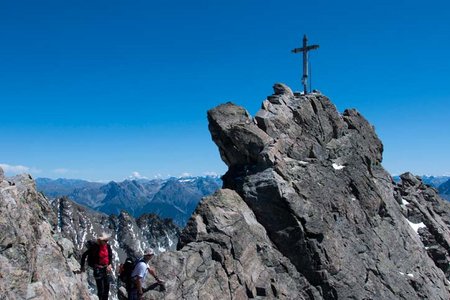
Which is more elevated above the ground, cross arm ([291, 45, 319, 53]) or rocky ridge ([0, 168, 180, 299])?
cross arm ([291, 45, 319, 53])

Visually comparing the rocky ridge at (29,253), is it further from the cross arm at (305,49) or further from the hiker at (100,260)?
the cross arm at (305,49)

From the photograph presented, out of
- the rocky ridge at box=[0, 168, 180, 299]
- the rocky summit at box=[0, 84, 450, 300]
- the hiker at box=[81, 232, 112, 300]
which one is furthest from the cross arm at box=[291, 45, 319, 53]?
the hiker at box=[81, 232, 112, 300]

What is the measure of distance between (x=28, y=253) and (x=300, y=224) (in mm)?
24131

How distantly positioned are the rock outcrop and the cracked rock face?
19.8 ft

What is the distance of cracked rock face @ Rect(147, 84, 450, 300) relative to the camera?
3403 cm

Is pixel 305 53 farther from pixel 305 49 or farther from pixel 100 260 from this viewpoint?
pixel 100 260

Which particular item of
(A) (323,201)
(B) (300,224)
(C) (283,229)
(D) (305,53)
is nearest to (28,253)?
(C) (283,229)

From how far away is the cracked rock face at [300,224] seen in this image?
112 ft

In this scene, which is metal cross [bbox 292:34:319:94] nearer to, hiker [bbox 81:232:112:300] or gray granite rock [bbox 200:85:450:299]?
gray granite rock [bbox 200:85:450:299]

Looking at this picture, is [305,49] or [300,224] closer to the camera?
[300,224]

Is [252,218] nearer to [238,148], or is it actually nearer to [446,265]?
[238,148]

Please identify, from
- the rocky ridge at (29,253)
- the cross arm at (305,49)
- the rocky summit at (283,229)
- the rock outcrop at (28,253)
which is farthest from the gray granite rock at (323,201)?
the rock outcrop at (28,253)

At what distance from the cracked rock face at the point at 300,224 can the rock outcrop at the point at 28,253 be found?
604 centimetres

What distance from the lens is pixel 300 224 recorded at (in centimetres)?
3925
